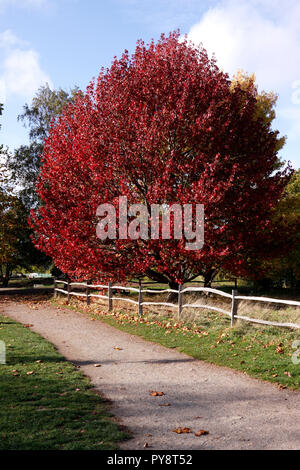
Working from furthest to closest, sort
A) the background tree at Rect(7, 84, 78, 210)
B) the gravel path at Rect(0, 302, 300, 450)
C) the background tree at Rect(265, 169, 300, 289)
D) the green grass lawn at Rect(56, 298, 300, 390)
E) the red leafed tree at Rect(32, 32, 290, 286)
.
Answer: the background tree at Rect(7, 84, 78, 210) < the background tree at Rect(265, 169, 300, 289) < the red leafed tree at Rect(32, 32, 290, 286) < the green grass lawn at Rect(56, 298, 300, 390) < the gravel path at Rect(0, 302, 300, 450)

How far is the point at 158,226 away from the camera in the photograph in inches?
607

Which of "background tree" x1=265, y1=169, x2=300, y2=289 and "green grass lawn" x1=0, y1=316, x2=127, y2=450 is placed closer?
"green grass lawn" x1=0, y1=316, x2=127, y2=450

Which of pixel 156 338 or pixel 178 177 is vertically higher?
pixel 178 177

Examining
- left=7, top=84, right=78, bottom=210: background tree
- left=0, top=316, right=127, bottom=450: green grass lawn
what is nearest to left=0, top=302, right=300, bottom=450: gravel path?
left=0, top=316, right=127, bottom=450: green grass lawn

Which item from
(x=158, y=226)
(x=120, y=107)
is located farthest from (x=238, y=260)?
(x=120, y=107)

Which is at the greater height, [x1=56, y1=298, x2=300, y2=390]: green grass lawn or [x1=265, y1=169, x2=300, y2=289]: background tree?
[x1=265, y1=169, x2=300, y2=289]: background tree

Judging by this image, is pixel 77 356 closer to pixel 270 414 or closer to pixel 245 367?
pixel 245 367

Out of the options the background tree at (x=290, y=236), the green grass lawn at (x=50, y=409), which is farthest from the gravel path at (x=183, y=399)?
the background tree at (x=290, y=236)

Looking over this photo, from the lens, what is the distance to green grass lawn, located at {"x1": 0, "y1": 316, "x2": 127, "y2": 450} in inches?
213

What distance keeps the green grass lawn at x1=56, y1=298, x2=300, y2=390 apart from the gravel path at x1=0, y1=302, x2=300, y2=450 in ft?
1.38

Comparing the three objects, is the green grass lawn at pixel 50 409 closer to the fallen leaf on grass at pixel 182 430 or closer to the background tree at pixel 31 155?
the fallen leaf on grass at pixel 182 430

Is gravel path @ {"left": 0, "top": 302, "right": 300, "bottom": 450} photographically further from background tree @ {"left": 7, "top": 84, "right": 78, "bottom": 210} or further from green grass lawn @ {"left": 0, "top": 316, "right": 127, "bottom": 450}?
background tree @ {"left": 7, "top": 84, "right": 78, "bottom": 210}
